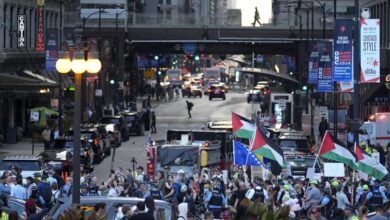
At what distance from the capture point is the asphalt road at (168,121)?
157 ft

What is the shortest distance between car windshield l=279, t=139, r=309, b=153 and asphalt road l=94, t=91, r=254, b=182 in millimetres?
5695

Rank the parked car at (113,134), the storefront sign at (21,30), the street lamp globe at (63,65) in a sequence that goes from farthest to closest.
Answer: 1. the storefront sign at (21,30)
2. the parked car at (113,134)
3. the street lamp globe at (63,65)

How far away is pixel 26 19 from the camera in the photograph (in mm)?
66938

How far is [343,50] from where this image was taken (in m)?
38.7

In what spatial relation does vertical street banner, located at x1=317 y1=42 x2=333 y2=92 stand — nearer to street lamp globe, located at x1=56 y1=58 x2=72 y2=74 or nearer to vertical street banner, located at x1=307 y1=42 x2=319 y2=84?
vertical street banner, located at x1=307 y1=42 x2=319 y2=84

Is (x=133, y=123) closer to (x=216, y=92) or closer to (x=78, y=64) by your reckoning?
(x=78, y=64)

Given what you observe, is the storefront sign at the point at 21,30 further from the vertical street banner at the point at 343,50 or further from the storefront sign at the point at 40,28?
the vertical street banner at the point at 343,50

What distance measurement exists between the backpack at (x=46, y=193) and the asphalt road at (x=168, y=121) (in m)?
10.3

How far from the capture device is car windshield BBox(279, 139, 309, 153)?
44.2 meters

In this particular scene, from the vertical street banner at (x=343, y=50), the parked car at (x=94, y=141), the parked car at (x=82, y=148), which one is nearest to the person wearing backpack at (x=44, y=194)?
the vertical street banner at (x=343, y=50)

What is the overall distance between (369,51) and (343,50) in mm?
1747

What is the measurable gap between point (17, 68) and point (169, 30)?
25.4 m

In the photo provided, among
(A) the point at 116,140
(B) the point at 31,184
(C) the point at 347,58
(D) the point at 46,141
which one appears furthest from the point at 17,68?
(B) the point at 31,184

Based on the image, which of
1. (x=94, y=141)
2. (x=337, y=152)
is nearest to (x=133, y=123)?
(x=94, y=141)
